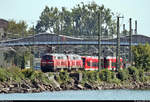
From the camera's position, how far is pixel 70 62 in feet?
311

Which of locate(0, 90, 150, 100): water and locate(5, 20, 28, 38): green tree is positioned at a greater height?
locate(5, 20, 28, 38): green tree

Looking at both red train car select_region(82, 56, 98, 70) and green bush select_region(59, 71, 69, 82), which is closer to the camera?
green bush select_region(59, 71, 69, 82)

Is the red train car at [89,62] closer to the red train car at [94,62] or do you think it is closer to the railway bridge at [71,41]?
the red train car at [94,62]

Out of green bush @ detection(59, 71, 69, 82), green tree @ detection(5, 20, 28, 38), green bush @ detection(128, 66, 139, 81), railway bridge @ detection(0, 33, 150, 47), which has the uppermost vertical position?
green tree @ detection(5, 20, 28, 38)

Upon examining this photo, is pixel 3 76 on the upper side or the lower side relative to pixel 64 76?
upper

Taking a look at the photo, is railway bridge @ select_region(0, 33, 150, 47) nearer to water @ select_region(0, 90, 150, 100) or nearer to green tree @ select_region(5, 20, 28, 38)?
green tree @ select_region(5, 20, 28, 38)

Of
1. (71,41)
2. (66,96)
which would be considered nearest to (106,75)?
(66,96)

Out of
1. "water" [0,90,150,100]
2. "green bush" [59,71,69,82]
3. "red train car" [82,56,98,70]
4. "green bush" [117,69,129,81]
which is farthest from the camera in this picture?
"red train car" [82,56,98,70]

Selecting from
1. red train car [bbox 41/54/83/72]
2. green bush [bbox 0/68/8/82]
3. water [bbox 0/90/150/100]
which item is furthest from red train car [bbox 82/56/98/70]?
water [bbox 0/90/150/100]

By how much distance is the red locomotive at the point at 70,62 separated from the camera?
88.4 m

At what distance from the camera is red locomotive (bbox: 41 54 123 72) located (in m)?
88.4

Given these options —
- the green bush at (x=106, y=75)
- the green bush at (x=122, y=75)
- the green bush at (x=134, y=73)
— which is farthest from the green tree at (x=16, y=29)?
the green bush at (x=106, y=75)

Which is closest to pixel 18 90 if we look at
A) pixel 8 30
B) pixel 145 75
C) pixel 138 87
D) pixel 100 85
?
pixel 100 85

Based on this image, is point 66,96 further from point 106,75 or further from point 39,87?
point 106,75
